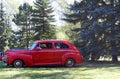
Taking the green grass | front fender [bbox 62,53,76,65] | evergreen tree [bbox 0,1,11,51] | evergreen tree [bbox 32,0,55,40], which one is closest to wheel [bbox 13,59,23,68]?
the green grass

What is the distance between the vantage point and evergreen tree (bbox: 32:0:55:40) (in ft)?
166

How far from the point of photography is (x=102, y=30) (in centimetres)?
2400

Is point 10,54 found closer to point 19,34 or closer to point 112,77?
point 112,77

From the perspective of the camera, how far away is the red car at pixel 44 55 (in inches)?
741

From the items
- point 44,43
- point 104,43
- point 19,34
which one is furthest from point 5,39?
point 44,43

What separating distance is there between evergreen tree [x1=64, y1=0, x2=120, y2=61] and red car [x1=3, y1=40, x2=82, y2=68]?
4.63 meters

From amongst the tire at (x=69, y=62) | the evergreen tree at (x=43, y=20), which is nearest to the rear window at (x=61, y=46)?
the tire at (x=69, y=62)

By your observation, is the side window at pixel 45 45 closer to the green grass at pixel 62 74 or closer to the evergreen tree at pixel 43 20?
the green grass at pixel 62 74

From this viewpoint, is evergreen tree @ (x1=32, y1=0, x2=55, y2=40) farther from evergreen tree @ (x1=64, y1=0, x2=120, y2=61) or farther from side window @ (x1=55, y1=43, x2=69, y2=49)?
side window @ (x1=55, y1=43, x2=69, y2=49)

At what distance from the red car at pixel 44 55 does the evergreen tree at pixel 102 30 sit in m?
4.63

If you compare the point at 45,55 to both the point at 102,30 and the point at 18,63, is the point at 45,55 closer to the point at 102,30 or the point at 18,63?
the point at 18,63

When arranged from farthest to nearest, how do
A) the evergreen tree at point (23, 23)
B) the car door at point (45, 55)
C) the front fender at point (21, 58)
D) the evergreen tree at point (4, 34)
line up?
the evergreen tree at point (23, 23) → the evergreen tree at point (4, 34) → the car door at point (45, 55) → the front fender at point (21, 58)

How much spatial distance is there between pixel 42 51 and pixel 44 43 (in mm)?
648

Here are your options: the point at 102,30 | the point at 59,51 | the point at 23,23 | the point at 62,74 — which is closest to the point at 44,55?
the point at 59,51
